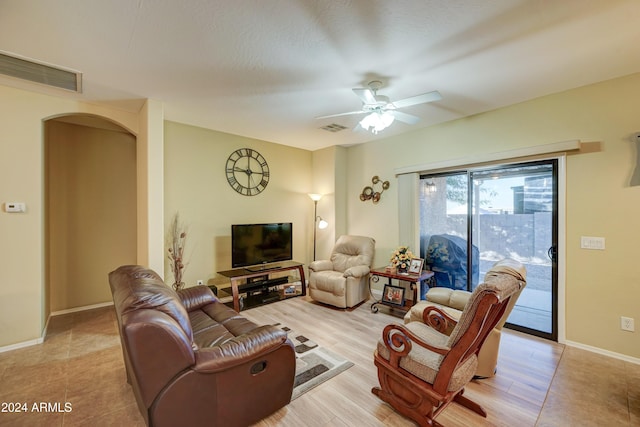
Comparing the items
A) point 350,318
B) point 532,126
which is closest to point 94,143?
point 350,318

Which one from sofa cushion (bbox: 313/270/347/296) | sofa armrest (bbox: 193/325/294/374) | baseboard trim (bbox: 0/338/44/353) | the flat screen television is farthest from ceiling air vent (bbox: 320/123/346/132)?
baseboard trim (bbox: 0/338/44/353)

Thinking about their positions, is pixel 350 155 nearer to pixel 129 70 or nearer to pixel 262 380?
pixel 129 70

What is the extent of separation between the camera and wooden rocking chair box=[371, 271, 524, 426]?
5.29 feet

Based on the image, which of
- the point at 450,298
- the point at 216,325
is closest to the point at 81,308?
the point at 216,325

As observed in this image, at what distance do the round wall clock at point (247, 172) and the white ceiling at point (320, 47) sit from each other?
1471 mm

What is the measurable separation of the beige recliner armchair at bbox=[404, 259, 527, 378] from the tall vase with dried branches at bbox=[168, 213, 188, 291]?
10.3ft

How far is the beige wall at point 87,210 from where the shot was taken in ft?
12.5

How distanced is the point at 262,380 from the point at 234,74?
2.69 metres

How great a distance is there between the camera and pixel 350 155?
5.47 meters

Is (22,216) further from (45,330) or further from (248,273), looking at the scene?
(248,273)

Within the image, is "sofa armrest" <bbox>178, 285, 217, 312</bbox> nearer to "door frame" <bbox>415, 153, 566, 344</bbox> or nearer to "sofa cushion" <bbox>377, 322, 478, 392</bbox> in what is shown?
"sofa cushion" <bbox>377, 322, 478, 392</bbox>

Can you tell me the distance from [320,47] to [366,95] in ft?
1.91

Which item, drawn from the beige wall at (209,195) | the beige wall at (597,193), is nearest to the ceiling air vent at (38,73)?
the beige wall at (209,195)

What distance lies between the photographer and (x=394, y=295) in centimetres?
388
